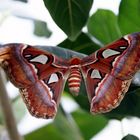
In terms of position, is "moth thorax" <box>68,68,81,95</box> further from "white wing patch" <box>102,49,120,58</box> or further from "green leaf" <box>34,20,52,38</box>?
"green leaf" <box>34,20,52,38</box>

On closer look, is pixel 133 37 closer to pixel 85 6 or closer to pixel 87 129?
pixel 85 6

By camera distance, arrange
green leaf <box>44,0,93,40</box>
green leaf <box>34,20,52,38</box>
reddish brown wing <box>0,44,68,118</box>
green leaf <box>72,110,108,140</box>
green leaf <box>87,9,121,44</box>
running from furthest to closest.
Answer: green leaf <box>34,20,52,38</box>, green leaf <box>72,110,108,140</box>, green leaf <box>87,9,121,44</box>, green leaf <box>44,0,93,40</box>, reddish brown wing <box>0,44,68,118</box>

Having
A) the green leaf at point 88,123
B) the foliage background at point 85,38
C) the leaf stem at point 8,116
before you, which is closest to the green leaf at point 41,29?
the foliage background at point 85,38

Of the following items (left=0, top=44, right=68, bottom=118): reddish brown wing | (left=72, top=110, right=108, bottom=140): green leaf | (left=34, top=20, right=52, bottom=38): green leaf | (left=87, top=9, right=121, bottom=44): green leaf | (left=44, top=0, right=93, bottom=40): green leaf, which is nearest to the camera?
(left=0, top=44, right=68, bottom=118): reddish brown wing

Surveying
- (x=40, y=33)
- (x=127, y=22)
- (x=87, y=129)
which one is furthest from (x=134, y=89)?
(x=40, y=33)

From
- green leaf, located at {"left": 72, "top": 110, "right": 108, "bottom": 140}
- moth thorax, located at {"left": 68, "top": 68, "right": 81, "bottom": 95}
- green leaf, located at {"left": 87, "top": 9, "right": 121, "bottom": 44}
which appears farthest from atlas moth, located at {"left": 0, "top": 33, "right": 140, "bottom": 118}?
green leaf, located at {"left": 72, "top": 110, "right": 108, "bottom": 140}

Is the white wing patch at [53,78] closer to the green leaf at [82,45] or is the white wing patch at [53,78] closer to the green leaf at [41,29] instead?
the green leaf at [82,45]

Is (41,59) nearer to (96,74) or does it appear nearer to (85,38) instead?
(96,74)
